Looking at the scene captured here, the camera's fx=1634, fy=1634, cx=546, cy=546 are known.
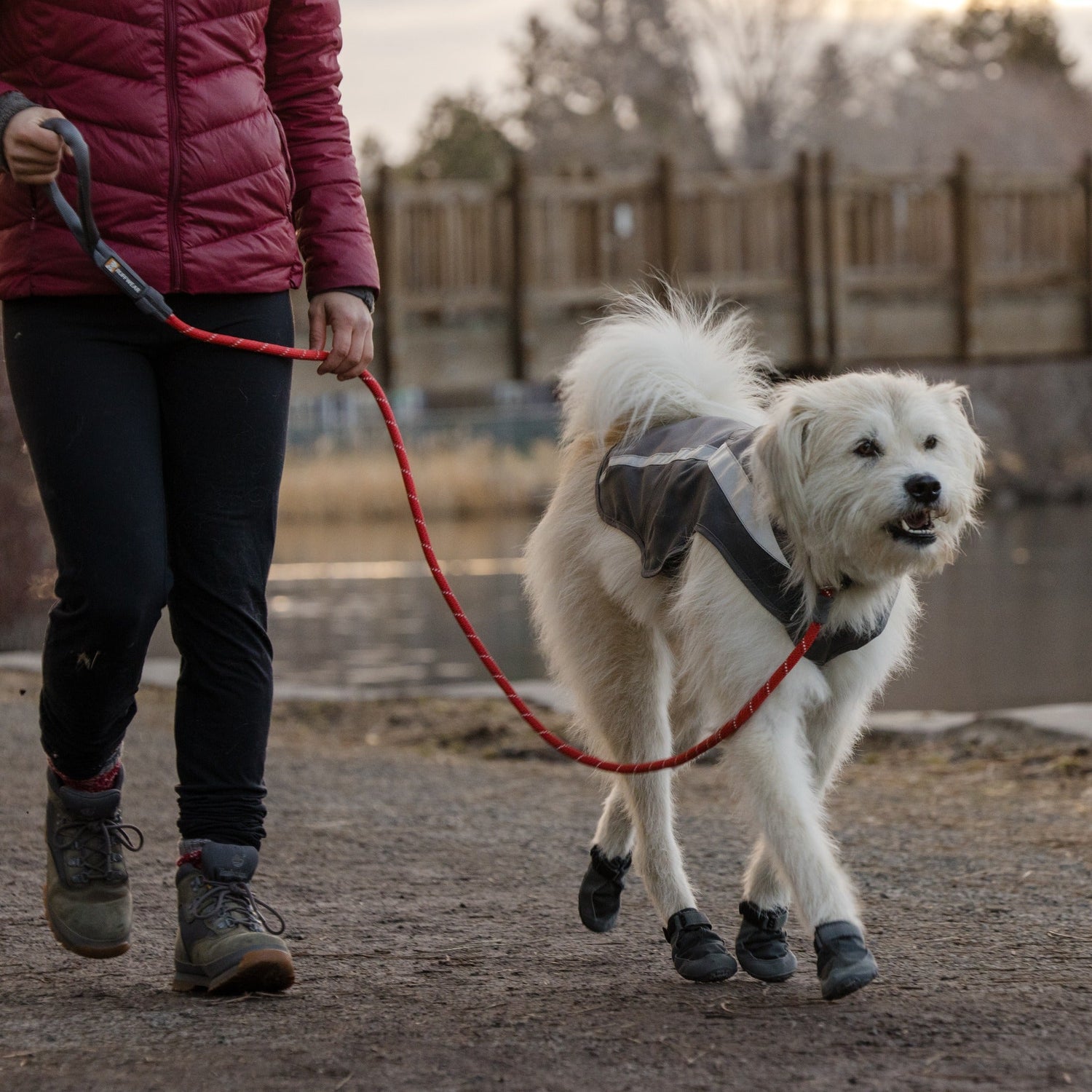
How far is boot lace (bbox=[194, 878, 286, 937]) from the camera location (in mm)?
3340

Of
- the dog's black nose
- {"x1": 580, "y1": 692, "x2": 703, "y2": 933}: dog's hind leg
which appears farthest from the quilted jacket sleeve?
{"x1": 580, "y1": 692, "x2": 703, "y2": 933}: dog's hind leg

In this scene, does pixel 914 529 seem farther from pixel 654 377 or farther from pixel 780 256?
pixel 780 256

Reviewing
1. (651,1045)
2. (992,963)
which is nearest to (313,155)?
(651,1045)

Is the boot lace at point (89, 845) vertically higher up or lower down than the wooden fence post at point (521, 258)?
lower down

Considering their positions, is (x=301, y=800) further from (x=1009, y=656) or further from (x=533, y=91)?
(x=533, y=91)

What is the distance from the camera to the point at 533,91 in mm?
43188

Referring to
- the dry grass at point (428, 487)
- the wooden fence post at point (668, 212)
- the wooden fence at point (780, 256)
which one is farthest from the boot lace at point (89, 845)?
the dry grass at point (428, 487)

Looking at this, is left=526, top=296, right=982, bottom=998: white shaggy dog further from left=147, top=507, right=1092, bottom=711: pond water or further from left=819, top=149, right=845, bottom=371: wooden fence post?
left=819, top=149, right=845, bottom=371: wooden fence post

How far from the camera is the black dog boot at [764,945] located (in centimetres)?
350

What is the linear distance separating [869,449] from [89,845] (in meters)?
A: 1.86

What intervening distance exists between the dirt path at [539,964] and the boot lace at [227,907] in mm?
163

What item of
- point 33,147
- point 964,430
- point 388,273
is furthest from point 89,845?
point 388,273

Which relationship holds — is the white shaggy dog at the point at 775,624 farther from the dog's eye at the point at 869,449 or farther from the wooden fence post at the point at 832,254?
the wooden fence post at the point at 832,254

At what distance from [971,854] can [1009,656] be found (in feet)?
20.7
